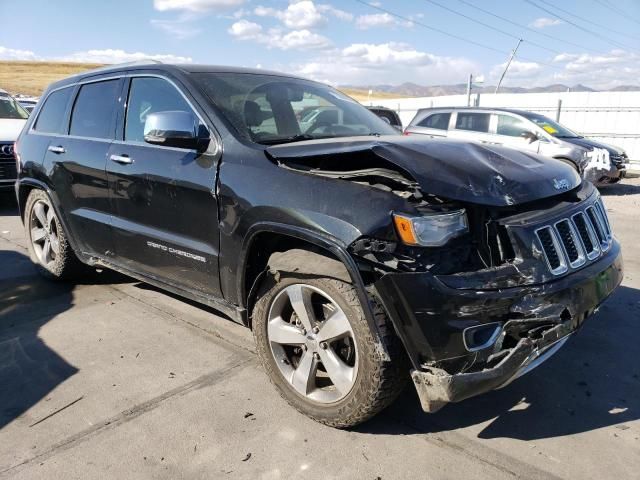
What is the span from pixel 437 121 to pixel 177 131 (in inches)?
377

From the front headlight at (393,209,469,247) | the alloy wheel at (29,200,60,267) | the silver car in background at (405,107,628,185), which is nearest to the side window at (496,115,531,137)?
the silver car in background at (405,107,628,185)

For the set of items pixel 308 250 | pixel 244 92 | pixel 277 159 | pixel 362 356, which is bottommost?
pixel 362 356

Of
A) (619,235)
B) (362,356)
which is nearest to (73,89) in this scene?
(362,356)

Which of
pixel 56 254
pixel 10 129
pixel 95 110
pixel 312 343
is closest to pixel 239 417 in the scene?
pixel 312 343

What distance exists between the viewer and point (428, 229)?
7.63ft

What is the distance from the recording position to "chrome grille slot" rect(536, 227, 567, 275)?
2451mm

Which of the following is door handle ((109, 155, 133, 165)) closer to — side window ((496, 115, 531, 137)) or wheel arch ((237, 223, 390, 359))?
wheel arch ((237, 223, 390, 359))

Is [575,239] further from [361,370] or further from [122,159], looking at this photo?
[122,159]

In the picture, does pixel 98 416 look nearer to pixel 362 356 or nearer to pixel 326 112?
pixel 362 356

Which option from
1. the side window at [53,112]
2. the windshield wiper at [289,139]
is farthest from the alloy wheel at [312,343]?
the side window at [53,112]

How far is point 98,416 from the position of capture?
2861 millimetres

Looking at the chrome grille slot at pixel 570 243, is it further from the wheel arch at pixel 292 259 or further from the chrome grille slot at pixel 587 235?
the wheel arch at pixel 292 259

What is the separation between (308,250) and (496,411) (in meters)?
1.35

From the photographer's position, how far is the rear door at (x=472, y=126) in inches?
445
